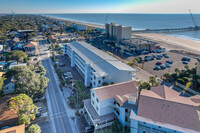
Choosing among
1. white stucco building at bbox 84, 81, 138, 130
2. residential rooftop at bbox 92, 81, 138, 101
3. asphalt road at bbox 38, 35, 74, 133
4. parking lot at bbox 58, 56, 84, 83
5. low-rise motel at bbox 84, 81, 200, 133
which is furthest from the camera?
parking lot at bbox 58, 56, 84, 83

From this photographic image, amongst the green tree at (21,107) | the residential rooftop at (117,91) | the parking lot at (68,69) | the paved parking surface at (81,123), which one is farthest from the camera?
the parking lot at (68,69)

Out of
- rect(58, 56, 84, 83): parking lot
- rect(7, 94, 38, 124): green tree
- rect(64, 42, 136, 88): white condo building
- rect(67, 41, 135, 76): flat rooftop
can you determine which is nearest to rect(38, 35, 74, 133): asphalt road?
rect(7, 94, 38, 124): green tree

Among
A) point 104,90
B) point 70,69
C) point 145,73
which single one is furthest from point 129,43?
point 104,90

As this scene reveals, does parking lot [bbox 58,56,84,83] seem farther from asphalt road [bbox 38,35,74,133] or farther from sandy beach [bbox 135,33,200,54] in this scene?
sandy beach [bbox 135,33,200,54]

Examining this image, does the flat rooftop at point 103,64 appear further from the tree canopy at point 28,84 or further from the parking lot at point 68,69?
the tree canopy at point 28,84

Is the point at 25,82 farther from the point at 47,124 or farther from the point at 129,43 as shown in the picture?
the point at 129,43

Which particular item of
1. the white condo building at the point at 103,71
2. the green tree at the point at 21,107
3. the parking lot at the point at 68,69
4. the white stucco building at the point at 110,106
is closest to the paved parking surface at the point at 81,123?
the white stucco building at the point at 110,106

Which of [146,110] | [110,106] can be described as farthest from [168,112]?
[110,106]

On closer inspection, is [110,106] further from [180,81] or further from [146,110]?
[180,81]
